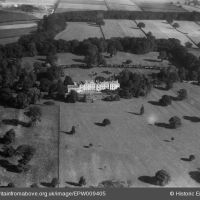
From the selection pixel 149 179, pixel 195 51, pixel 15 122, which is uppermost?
pixel 195 51

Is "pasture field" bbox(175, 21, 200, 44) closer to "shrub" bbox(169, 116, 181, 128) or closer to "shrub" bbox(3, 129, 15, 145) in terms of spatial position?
"shrub" bbox(169, 116, 181, 128)

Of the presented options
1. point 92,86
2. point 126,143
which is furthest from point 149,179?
point 92,86

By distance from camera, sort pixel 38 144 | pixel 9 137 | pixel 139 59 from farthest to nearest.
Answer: pixel 139 59, pixel 38 144, pixel 9 137

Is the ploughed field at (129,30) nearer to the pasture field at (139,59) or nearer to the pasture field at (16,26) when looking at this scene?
the pasture field at (16,26)

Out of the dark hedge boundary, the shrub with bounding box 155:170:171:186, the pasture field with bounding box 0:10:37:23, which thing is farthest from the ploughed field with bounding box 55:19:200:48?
the shrub with bounding box 155:170:171:186

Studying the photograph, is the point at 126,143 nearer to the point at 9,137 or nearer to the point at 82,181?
the point at 82,181

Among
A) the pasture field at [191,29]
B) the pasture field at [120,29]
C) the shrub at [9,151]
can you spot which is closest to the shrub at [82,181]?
the shrub at [9,151]
